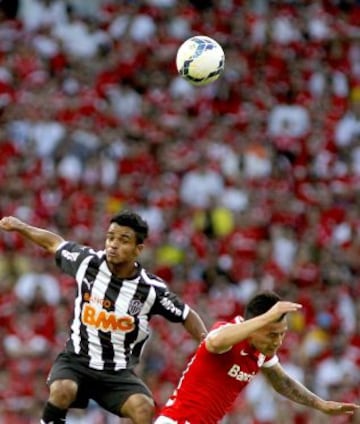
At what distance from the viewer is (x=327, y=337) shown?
17.9 m

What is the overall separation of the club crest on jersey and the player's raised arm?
1.09 meters

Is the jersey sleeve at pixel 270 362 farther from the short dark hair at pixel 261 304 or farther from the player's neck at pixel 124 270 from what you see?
the player's neck at pixel 124 270

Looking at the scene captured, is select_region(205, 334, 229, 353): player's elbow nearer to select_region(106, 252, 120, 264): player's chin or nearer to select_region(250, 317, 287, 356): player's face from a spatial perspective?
select_region(250, 317, 287, 356): player's face

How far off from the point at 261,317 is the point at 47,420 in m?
2.24

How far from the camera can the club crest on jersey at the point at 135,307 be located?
10.8 meters

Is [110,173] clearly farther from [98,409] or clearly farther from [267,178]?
[98,409]

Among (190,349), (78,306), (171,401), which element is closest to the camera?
(171,401)

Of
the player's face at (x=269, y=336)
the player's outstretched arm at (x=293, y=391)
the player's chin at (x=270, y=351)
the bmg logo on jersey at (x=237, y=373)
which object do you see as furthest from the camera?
the player's outstretched arm at (x=293, y=391)

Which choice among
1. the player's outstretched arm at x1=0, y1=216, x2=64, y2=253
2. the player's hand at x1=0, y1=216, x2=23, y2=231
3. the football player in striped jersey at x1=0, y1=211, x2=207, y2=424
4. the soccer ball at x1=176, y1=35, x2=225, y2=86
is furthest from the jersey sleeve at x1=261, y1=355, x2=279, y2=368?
the soccer ball at x1=176, y1=35, x2=225, y2=86

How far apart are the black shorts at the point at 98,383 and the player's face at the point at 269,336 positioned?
1.27m

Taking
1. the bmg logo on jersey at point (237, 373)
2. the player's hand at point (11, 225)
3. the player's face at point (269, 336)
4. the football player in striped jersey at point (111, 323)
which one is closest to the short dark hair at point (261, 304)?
the player's face at point (269, 336)

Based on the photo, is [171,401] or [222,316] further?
[222,316]

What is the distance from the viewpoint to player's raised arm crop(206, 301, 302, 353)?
915cm

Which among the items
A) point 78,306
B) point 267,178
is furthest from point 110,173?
point 78,306
